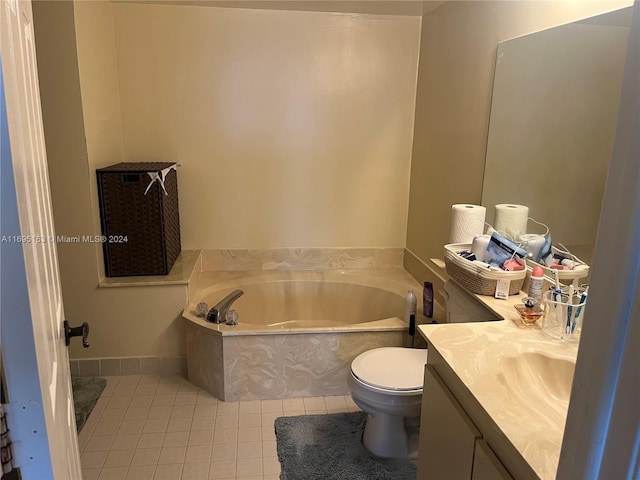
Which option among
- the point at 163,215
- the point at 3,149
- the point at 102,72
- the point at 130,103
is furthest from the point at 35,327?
the point at 130,103

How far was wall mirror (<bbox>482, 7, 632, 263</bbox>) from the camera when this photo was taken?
4.85 feet

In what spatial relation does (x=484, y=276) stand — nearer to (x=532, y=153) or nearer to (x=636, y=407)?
(x=532, y=153)

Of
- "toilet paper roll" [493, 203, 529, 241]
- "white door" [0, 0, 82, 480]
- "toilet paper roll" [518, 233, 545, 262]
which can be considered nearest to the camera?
"white door" [0, 0, 82, 480]

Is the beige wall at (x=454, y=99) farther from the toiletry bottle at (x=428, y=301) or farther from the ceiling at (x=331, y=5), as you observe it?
the toiletry bottle at (x=428, y=301)

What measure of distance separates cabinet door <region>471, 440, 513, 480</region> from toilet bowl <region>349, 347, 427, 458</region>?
83cm

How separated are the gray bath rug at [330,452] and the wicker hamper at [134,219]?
1.19 meters

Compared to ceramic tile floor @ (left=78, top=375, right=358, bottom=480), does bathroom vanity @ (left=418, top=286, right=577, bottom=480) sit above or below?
above

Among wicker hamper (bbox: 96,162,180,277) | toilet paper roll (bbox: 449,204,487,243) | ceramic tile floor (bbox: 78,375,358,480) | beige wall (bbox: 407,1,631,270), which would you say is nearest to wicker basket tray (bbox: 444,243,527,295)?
toilet paper roll (bbox: 449,204,487,243)

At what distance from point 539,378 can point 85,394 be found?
2310 mm

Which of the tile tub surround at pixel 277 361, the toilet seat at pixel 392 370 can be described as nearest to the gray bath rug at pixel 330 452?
the tile tub surround at pixel 277 361

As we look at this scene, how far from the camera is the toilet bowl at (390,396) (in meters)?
1.99

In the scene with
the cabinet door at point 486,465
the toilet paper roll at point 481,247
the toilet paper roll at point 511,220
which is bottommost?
the cabinet door at point 486,465

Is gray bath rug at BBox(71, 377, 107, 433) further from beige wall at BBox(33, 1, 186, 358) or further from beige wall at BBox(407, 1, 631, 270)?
beige wall at BBox(407, 1, 631, 270)

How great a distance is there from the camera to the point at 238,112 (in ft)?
10.3
